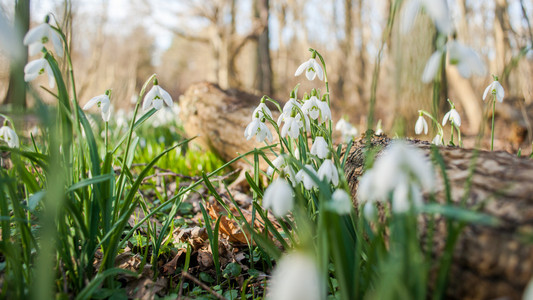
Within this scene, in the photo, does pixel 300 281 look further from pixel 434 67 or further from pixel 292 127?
pixel 292 127

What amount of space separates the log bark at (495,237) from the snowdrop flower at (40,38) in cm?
136

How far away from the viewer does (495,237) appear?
90 cm

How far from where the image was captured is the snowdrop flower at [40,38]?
1152 mm

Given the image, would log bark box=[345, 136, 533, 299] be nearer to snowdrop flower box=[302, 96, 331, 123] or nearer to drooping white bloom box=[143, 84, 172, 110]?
snowdrop flower box=[302, 96, 331, 123]

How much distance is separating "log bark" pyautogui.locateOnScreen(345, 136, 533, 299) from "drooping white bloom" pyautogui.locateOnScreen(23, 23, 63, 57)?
136 cm

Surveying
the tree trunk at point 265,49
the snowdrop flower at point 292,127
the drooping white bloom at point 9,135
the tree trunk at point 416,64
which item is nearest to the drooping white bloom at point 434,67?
the snowdrop flower at point 292,127

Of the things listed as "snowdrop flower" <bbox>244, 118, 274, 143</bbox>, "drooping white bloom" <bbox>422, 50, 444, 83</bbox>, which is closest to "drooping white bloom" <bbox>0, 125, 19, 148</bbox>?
"snowdrop flower" <bbox>244, 118, 274, 143</bbox>

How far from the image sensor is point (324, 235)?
956mm

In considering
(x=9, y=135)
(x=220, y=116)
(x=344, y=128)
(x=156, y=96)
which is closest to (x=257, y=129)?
(x=156, y=96)

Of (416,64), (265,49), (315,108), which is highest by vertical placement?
(265,49)

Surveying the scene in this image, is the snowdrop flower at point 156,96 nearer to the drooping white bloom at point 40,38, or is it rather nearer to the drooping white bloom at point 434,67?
the drooping white bloom at point 40,38

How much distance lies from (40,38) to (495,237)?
4.98ft

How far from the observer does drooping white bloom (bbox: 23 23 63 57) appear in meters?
1.15

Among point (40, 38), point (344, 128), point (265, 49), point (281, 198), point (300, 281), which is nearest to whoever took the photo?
point (300, 281)
